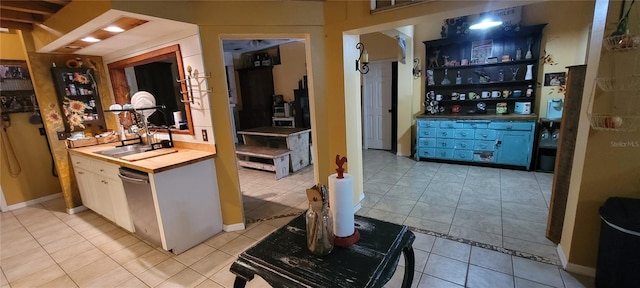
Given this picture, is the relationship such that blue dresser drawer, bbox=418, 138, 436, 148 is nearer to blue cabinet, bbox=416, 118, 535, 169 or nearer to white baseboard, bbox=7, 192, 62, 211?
blue cabinet, bbox=416, 118, 535, 169

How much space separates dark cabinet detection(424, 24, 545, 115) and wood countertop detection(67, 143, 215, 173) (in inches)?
165

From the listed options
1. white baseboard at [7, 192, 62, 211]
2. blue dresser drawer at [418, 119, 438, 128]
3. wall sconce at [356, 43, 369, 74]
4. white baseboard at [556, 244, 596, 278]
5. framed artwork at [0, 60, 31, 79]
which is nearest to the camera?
white baseboard at [556, 244, 596, 278]

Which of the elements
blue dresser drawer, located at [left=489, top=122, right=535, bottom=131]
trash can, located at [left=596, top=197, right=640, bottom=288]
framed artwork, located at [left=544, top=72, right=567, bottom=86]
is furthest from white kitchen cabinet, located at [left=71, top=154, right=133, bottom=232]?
framed artwork, located at [left=544, top=72, right=567, bottom=86]

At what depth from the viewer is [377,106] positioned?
5.87 meters

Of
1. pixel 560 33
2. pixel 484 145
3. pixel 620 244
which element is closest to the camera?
pixel 620 244

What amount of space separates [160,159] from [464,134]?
14.5ft

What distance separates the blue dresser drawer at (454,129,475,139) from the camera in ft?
14.2

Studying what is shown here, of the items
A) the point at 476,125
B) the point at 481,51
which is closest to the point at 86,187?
the point at 476,125

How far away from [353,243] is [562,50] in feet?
15.7

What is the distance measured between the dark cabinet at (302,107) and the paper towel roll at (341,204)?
494 cm

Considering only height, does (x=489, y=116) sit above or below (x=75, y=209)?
above

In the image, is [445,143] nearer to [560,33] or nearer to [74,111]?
[560,33]

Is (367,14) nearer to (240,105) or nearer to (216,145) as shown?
(216,145)

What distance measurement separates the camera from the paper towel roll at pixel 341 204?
1225mm
